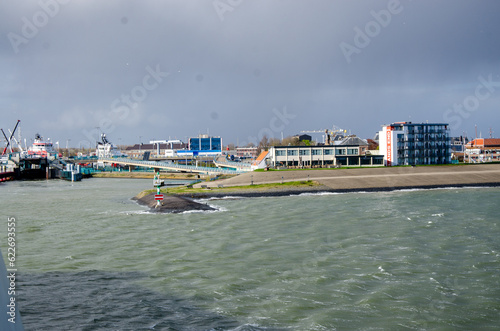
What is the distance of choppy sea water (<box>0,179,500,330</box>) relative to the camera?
595 inches

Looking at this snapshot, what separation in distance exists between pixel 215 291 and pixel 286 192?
40860 mm

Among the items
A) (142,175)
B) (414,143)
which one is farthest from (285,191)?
(142,175)

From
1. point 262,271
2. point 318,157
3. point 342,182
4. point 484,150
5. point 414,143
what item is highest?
point 414,143

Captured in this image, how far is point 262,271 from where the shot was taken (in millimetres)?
20594

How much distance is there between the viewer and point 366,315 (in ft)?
50.2

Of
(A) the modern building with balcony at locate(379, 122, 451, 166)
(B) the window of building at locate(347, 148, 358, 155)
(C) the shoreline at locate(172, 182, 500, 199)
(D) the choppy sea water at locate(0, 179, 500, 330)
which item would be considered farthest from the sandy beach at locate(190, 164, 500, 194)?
(D) the choppy sea water at locate(0, 179, 500, 330)

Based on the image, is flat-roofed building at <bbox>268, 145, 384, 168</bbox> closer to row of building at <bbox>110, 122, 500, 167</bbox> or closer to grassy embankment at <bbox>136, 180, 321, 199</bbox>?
row of building at <bbox>110, 122, 500, 167</bbox>

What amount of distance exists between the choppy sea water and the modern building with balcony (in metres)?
55.0

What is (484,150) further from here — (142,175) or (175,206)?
(175,206)

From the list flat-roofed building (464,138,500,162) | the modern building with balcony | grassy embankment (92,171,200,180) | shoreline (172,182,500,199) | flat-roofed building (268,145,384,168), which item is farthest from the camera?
flat-roofed building (464,138,500,162)

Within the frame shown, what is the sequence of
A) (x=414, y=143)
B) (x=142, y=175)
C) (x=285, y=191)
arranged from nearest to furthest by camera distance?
(x=285, y=191)
(x=414, y=143)
(x=142, y=175)

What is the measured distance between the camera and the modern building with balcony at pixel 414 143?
91.6 meters

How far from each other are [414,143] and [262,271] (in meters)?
80.5

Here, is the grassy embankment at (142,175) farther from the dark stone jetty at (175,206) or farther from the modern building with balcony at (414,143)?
the dark stone jetty at (175,206)
